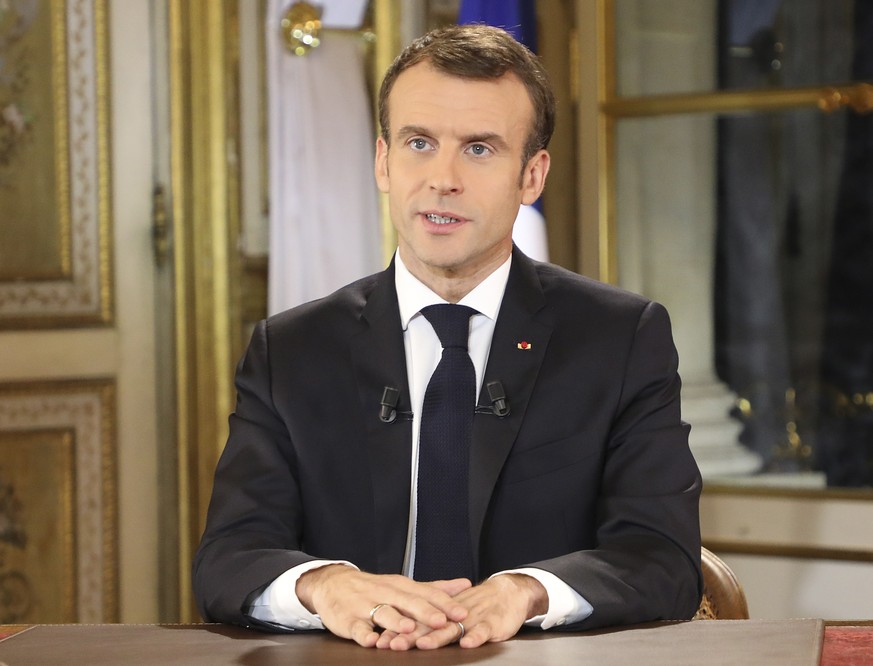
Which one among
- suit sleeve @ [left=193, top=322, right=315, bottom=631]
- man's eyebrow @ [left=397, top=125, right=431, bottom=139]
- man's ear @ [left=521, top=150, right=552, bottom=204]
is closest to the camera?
suit sleeve @ [left=193, top=322, right=315, bottom=631]

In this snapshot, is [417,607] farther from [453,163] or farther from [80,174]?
[80,174]

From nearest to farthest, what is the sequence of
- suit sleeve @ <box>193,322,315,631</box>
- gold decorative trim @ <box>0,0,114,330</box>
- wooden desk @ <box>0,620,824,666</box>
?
wooden desk @ <box>0,620,824,666</box> → suit sleeve @ <box>193,322,315,631</box> → gold decorative trim @ <box>0,0,114,330</box>

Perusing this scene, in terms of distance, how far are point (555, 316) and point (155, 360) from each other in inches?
93.7

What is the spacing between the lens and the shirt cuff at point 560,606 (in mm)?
1609

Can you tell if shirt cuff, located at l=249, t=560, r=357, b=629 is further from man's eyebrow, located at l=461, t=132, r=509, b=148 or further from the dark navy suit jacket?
man's eyebrow, located at l=461, t=132, r=509, b=148

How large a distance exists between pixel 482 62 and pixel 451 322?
1.33 feet

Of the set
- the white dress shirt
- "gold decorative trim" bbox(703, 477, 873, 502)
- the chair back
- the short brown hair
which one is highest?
the short brown hair

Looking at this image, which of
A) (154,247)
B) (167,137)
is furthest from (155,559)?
(167,137)

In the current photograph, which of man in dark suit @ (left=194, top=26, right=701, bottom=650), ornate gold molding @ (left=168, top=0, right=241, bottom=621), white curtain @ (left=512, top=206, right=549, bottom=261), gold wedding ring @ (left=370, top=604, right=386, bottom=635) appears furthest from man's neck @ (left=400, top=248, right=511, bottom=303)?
ornate gold molding @ (left=168, top=0, right=241, bottom=621)

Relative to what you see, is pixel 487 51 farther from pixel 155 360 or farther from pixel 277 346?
pixel 155 360

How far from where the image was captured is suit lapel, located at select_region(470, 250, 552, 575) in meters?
1.88

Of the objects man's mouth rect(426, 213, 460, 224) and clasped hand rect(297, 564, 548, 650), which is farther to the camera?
man's mouth rect(426, 213, 460, 224)

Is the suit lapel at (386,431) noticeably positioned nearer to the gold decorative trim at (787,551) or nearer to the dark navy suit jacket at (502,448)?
the dark navy suit jacket at (502,448)

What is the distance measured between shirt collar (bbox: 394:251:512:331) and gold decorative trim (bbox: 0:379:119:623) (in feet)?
7.34
